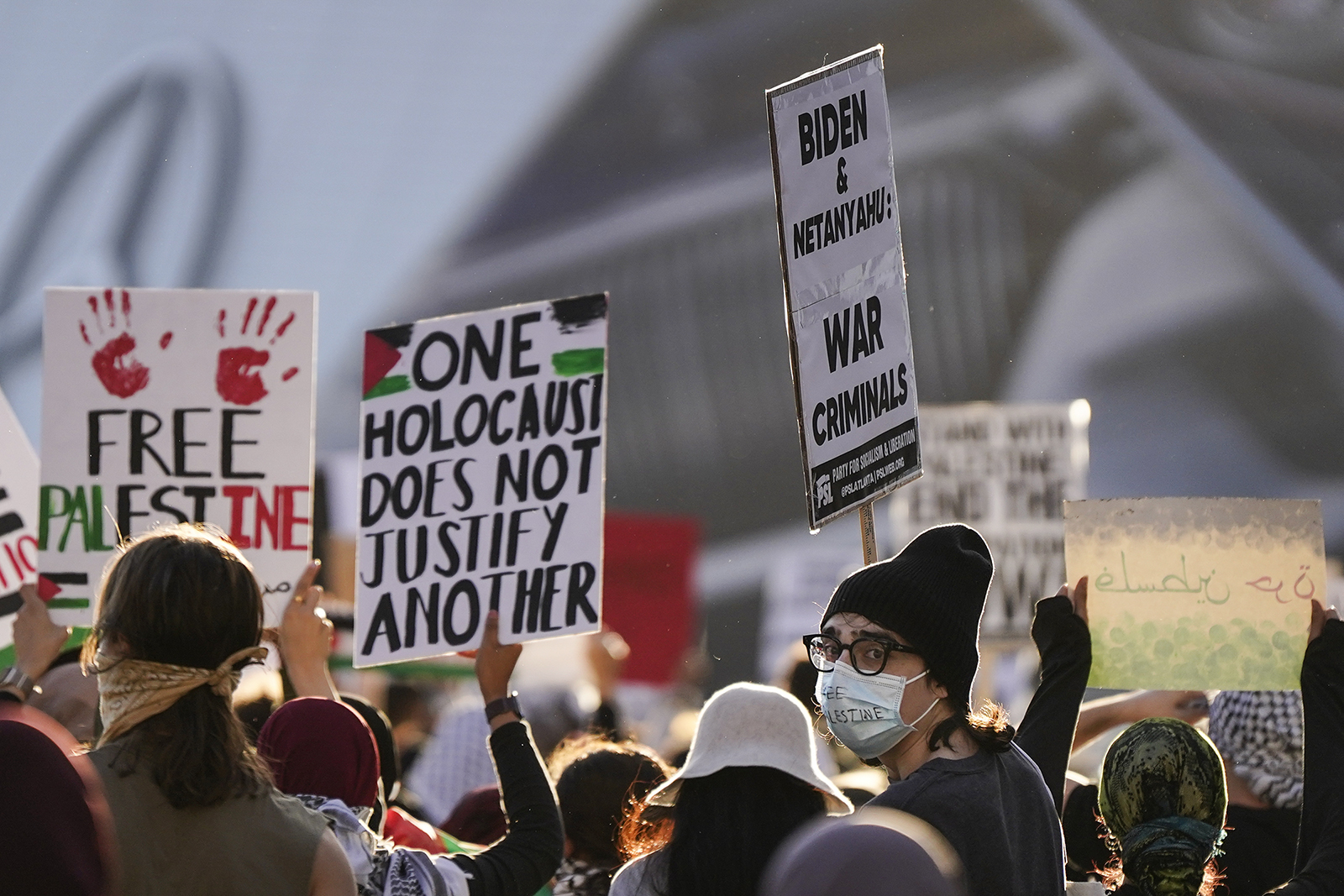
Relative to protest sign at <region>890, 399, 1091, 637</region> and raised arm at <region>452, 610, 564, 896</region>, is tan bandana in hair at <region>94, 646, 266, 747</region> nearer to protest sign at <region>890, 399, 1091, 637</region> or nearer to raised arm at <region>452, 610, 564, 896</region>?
raised arm at <region>452, 610, 564, 896</region>

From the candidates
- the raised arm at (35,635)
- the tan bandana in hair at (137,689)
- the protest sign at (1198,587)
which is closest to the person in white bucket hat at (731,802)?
the tan bandana in hair at (137,689)

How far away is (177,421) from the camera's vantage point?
15.5 feet

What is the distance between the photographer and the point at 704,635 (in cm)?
2270

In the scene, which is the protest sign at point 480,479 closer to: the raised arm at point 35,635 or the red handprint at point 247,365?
the red handprint at point 247,365

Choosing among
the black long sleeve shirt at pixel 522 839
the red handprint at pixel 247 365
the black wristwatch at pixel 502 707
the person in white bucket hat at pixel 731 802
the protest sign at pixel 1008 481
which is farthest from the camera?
the protest sign at pixel 1008 481

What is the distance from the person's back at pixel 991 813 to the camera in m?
2.43

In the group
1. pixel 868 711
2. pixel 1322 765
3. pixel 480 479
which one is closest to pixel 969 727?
pixel 868 711

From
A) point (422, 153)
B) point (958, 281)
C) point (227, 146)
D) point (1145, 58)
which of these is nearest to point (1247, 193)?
point (1145, 58)

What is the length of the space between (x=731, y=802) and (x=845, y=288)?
1389mm

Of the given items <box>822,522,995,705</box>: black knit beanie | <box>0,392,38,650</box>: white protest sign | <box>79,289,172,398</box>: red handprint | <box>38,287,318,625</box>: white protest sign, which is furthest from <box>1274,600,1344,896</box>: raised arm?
<box>0,392,38,650</box>: white protest sign

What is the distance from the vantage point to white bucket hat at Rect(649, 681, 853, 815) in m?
2.63

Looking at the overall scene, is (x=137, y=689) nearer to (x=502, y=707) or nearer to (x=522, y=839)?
(x=522, y=839)

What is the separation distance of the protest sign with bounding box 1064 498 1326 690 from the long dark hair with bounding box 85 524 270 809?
1.78 meters

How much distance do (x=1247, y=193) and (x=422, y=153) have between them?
11330 mm
